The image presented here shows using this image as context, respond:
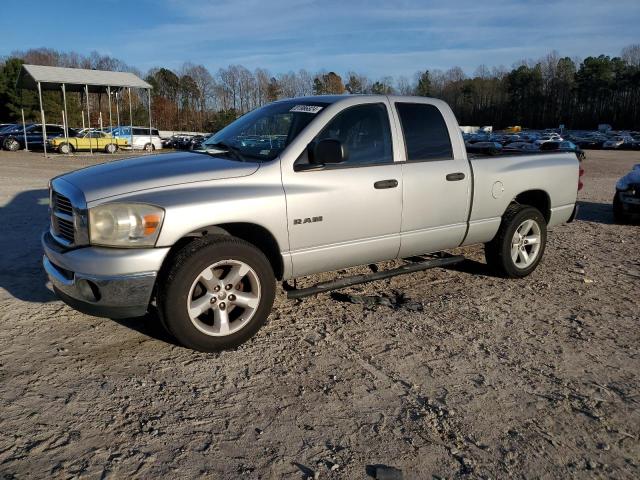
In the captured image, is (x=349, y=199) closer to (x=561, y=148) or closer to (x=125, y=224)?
(x=125, y=224)

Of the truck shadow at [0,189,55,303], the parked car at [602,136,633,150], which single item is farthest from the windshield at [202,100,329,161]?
the parked car at [602,136,633,150]

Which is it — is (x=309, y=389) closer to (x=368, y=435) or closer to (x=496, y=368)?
(x=368, y=435)

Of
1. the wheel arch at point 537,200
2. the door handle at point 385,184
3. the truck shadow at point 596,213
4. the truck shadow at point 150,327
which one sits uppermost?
the door handle at point 385,184

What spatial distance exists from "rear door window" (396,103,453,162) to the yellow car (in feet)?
100

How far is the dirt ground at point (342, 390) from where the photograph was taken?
266 cm

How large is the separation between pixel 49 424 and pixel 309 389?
59.6 inches

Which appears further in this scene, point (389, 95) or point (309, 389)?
point (389, 95)

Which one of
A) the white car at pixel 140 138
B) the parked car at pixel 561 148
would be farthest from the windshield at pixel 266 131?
Result: the white car at pixel 140 138

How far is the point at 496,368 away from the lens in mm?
3664

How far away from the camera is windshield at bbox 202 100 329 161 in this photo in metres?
4.34

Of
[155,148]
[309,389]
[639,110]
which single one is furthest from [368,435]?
[639,110]

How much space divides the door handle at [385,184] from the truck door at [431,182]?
132 mm

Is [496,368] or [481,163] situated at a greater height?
[481,163]

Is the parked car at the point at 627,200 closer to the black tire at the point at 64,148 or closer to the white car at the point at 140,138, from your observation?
the black tire at the point at 64,148
